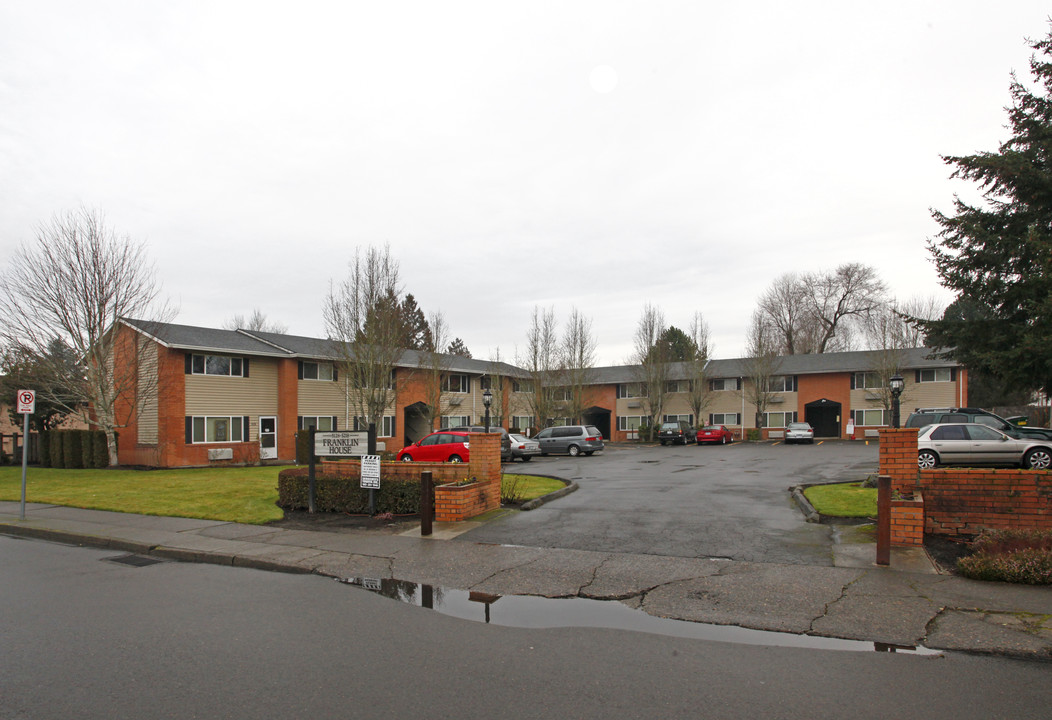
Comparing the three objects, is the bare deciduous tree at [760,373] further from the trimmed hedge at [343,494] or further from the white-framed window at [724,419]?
the trimmed hedge at [343,494]

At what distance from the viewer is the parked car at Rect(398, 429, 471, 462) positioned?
921 inches

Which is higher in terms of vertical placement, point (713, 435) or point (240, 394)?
point (240, 394)

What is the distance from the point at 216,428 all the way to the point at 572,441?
17.9 m

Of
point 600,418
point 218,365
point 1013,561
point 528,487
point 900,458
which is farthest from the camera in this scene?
point 600,418

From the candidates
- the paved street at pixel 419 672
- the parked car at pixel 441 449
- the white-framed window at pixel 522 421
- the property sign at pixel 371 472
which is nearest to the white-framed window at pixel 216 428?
the parked car at pixel 441 449

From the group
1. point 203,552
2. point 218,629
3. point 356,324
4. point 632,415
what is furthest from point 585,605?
point 632,415

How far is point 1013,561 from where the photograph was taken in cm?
723

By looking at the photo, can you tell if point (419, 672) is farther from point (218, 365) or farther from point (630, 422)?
point (630, 422)

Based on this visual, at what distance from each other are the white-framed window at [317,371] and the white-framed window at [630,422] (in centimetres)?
2737

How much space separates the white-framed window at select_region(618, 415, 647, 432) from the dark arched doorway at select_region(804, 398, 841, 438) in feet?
41.3

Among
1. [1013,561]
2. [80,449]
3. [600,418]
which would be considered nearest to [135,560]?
[1013,561]

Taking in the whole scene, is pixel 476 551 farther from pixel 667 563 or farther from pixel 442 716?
pixel 442 716

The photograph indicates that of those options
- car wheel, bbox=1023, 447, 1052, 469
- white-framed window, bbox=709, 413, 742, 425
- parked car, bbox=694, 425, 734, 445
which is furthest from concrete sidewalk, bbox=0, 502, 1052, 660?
white-framed window, bbox=709, 413, 742, 425

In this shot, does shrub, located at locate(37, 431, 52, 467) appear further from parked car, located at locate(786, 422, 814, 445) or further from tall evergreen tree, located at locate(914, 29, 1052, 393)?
parked car, located at locate(786, 422, 814, 445)
